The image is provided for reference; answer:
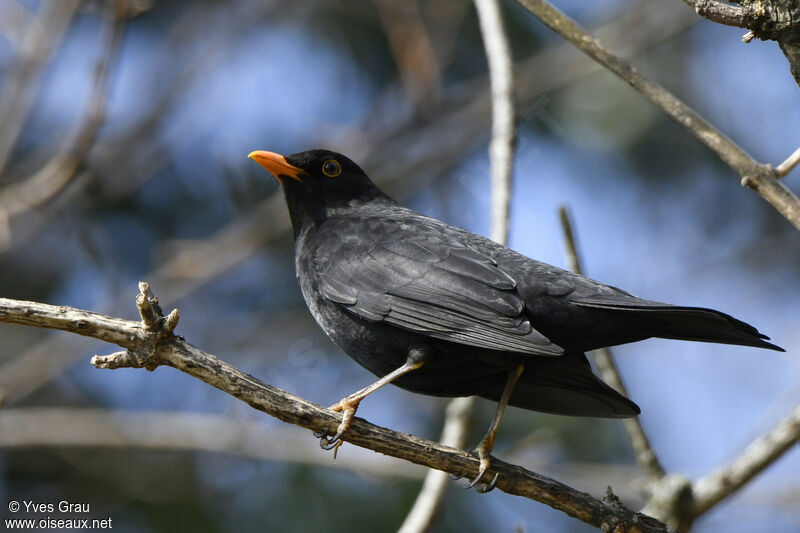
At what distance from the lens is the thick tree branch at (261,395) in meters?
3.19

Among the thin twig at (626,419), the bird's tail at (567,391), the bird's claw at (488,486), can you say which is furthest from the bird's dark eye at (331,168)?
the bird's claw at (488,486)

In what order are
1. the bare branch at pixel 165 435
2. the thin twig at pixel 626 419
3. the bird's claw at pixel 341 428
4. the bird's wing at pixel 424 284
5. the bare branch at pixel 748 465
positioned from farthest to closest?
the bare branch at pixel 165 435 → the thin twig at pixel 626 419 → the bare branch at pixel 748 465 → the bird's wing at pixel 424 284 → the bird's claw at pixel 341 428

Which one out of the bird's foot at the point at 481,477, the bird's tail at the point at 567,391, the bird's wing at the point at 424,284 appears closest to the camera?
the bird's foot at the point at 481,477

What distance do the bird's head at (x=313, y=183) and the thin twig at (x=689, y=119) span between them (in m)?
1.79

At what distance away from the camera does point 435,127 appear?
8.81 m

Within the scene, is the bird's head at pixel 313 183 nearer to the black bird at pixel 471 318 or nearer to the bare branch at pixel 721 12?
the black bird at pixel 471 318

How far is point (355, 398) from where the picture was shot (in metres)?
3.80

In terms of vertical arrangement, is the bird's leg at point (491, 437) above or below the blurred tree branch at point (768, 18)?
below

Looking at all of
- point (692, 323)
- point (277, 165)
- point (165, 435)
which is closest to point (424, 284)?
point (692, 323)

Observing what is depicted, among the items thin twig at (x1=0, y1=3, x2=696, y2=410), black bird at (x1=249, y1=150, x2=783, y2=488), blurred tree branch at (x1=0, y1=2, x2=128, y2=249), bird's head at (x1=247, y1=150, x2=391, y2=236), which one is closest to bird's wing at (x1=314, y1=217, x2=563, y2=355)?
black bird at (x1=249, y1=150, x2=783, y2=488)

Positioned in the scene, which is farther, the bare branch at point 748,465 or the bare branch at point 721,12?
the bare branch at point 748,465

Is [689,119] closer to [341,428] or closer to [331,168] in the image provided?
[341,428]

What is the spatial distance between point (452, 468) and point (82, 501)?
6.08 meters

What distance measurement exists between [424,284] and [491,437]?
0.81 metres
